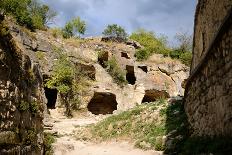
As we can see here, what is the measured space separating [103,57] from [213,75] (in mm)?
21014

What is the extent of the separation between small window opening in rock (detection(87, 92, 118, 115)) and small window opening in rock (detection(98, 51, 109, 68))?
106 inches

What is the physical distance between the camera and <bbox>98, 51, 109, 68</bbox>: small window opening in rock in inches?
1118

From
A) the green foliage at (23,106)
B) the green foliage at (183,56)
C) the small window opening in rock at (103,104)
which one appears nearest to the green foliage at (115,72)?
the small window opening in rock at (103,104)

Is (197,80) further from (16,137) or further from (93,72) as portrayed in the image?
(93,72)

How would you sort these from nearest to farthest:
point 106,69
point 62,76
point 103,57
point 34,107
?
point 34,107, point 62,76, point 106,69, point 103,57

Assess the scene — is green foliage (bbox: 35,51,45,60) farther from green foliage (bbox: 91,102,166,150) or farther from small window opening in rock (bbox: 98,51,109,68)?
green foliage (bbox: 91,102,166,150)

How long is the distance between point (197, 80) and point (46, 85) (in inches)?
622

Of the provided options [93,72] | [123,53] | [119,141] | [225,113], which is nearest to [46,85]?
[93,72]

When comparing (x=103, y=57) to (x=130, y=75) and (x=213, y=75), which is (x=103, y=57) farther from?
(x=213, y=75)

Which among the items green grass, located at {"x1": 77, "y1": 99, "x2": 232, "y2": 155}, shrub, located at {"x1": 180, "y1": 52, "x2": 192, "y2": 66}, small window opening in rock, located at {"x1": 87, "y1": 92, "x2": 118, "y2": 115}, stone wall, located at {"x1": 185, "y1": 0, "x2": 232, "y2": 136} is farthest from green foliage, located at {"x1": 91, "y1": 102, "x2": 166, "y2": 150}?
shrub, located at {"x1": 180, "y1": 52, "x2": 192, "y2": 66}

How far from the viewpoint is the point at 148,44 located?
3847 centimetres

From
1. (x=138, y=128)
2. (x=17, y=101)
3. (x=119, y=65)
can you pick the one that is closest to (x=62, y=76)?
(x=119, y=65)

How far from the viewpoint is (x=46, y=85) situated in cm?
2411

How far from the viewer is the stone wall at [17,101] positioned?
5.17m
